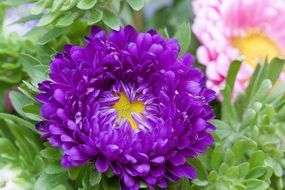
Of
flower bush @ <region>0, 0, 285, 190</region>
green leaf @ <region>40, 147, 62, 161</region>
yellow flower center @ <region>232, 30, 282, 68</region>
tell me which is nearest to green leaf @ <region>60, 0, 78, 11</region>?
flower bush @ <region>0, 0, 285, 190</region>

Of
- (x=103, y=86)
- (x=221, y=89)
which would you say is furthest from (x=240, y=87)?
(x=103, y=86)

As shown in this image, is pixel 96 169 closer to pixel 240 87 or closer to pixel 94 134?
pixel 94 134

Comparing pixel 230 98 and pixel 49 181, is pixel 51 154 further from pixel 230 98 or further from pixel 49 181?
pixel 230 98

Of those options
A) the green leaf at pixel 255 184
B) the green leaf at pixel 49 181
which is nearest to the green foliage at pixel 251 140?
the green leaf at pixel 255 184

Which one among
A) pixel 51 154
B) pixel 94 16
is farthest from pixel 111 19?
pixel 51 154

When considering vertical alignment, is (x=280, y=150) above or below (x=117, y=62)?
below

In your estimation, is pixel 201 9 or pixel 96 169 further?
pixel 201 9

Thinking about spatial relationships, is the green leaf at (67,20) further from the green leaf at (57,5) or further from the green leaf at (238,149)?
the green leaf at (238,149)
